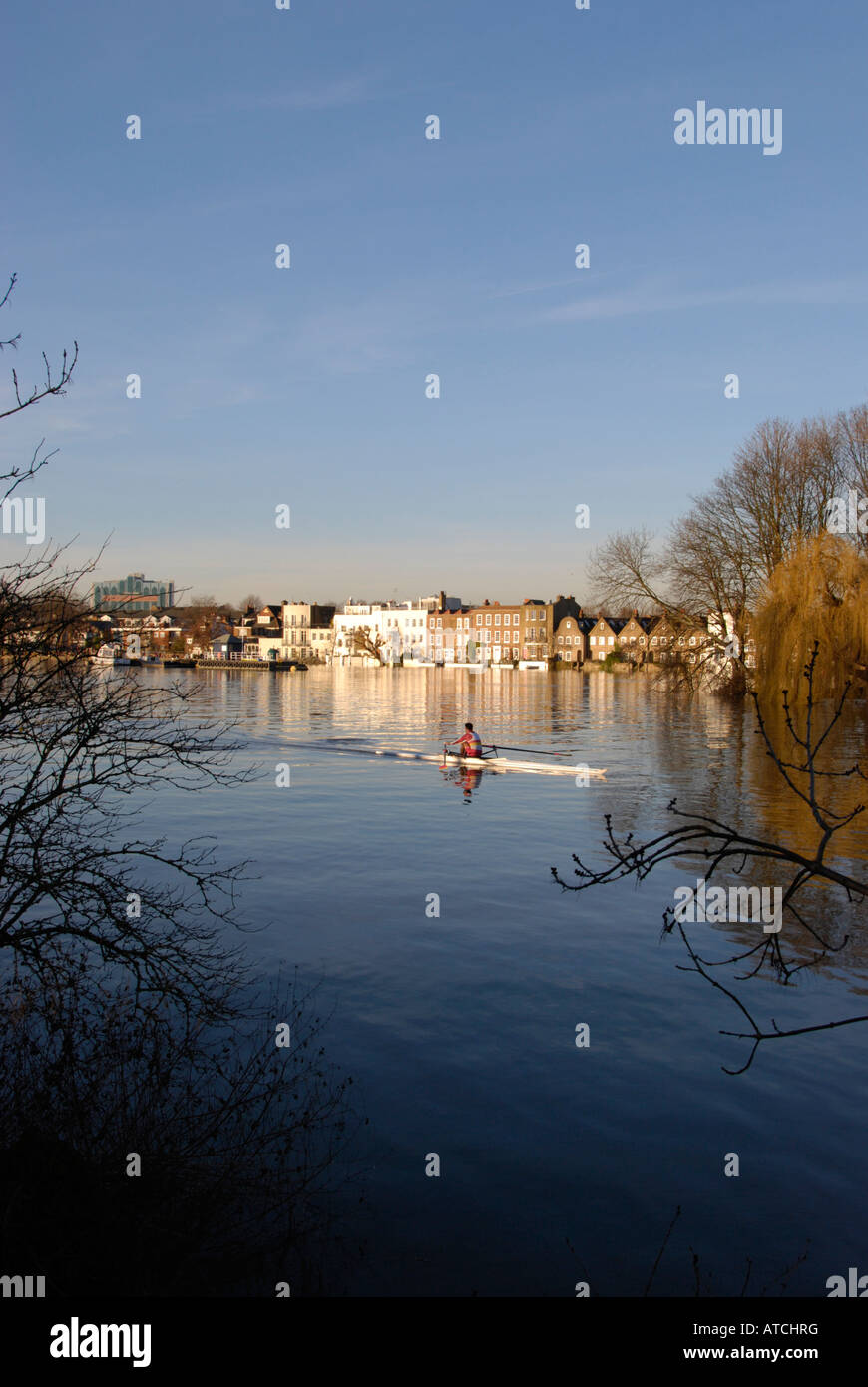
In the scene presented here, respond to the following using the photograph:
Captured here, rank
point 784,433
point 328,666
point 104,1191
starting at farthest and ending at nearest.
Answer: point 328,666 < point 784,433 < point 104,1191

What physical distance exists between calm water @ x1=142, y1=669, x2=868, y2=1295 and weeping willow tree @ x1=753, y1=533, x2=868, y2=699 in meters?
16.4

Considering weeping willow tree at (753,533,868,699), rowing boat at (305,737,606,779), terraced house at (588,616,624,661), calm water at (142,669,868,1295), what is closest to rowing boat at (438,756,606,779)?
rowing boat at (305,737,606,779)

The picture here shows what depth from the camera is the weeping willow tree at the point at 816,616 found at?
124 feet

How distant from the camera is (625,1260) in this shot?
7.00 meters

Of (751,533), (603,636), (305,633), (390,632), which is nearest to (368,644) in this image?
(390,632)

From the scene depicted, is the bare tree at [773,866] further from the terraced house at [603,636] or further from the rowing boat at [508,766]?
the terraced house at [603,636]

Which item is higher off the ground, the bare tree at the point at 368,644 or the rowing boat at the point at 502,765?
the bare tree at the point at 368,644

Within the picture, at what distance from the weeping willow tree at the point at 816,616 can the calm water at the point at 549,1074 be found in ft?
53.7

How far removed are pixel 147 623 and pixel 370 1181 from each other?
6.23 m

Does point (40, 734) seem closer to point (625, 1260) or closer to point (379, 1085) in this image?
point (379, 1085)

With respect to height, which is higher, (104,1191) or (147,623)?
(147,623)

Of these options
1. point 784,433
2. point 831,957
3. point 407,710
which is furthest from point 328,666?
point 831,957

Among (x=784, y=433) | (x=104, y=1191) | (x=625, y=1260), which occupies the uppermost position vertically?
(x=784, y=433)

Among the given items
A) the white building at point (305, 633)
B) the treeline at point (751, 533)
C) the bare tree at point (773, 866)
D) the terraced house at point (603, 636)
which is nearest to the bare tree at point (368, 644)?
the white building at point (305, 633)
